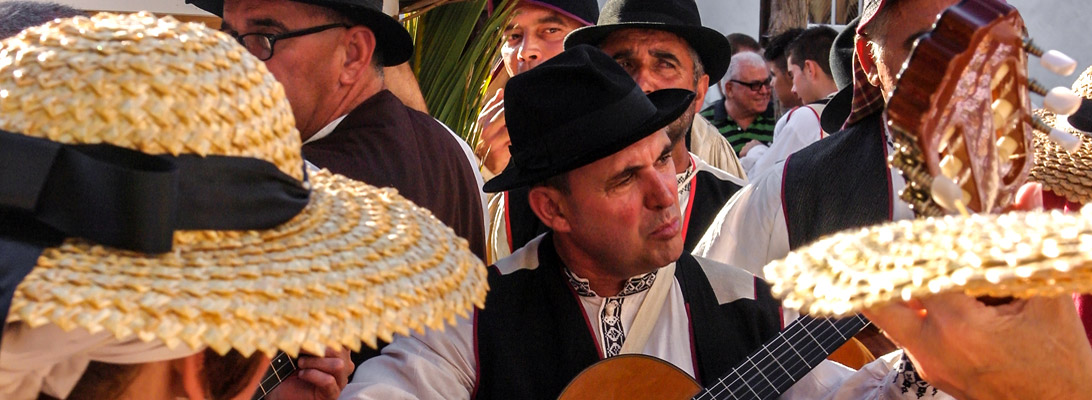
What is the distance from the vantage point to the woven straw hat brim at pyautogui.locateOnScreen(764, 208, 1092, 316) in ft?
3.35

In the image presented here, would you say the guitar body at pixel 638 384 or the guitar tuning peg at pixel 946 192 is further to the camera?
the guitar body at pixel 638 384

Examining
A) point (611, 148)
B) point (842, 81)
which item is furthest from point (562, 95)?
point (842, 81)

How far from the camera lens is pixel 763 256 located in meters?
3.43

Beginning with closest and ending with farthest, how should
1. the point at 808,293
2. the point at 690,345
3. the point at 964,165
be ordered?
the point at 808,293 → the point at 964,165 → the point at 690,345

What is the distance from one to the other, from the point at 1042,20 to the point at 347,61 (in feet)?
28.5

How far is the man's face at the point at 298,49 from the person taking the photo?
10.3ft

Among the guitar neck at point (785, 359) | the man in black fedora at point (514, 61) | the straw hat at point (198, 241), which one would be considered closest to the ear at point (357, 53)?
the man in black fedora at point (514, 61)

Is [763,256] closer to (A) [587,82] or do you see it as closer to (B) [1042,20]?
(A) [587,82]

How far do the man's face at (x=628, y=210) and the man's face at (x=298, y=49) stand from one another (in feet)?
2.56

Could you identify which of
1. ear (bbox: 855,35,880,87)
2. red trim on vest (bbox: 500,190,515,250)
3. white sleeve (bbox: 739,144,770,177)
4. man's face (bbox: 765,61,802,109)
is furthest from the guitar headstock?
man's face (bbox: 765,61,802,109)

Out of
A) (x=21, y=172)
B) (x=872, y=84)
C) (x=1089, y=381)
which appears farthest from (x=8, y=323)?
(x=872, y=84)

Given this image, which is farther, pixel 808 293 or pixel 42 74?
pixel 42 74

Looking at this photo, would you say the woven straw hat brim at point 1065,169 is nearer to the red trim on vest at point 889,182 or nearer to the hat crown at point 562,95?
the red trim on vest at point 889,182

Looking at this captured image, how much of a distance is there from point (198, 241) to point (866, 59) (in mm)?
2287
